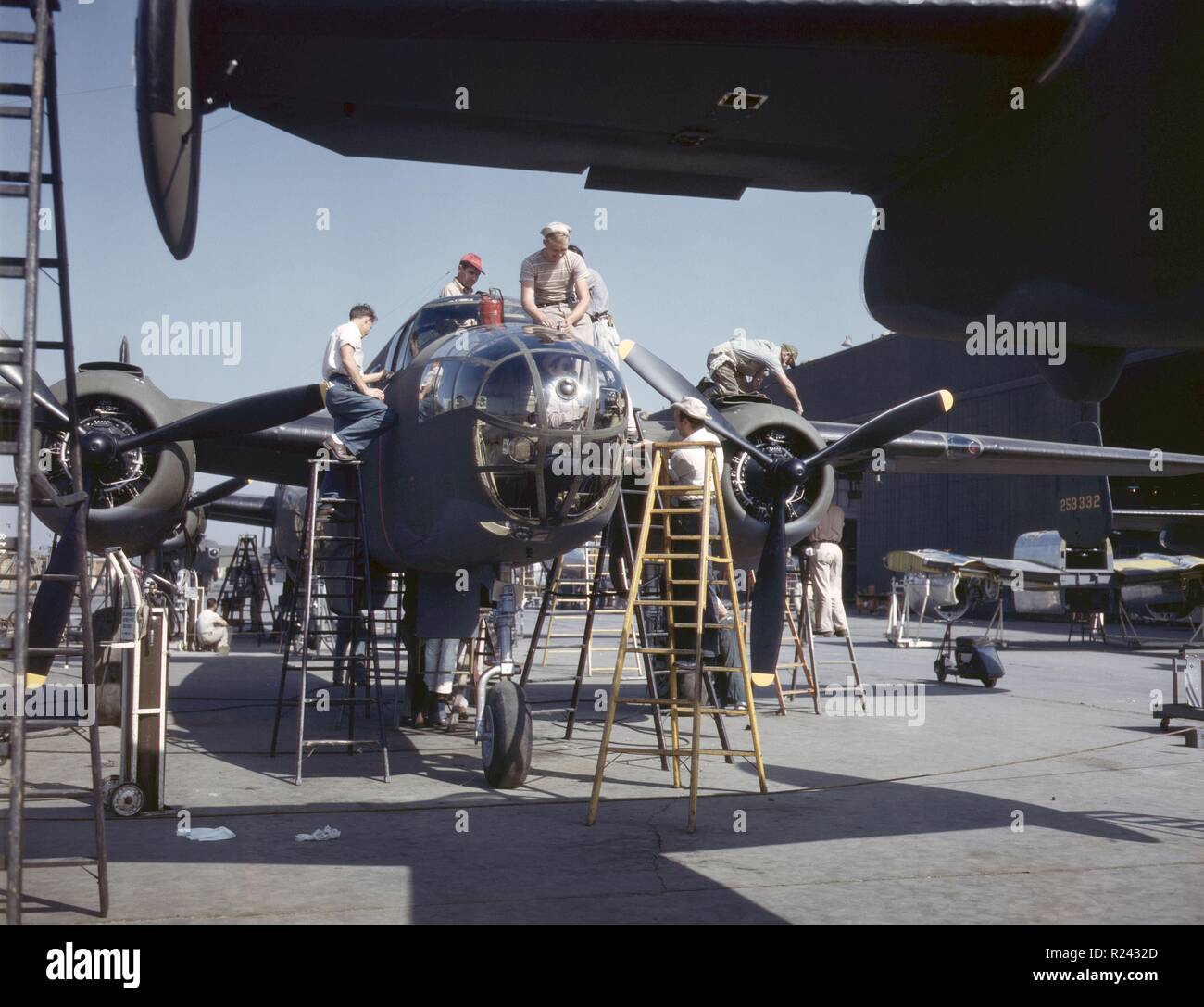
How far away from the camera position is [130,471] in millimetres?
11602

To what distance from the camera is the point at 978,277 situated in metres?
2.73

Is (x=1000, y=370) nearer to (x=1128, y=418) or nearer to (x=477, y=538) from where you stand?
(x=1128, y=418)

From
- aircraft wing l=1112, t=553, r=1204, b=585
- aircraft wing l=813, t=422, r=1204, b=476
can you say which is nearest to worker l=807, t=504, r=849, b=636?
aircraft wing l=813, t=422, r=1204, b=476

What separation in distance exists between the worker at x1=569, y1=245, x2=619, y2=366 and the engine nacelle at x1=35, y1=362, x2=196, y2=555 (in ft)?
15.3

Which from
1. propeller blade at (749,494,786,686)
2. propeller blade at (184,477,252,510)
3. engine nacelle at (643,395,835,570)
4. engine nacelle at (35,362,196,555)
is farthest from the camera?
propeller blade at (184,477,252,510)

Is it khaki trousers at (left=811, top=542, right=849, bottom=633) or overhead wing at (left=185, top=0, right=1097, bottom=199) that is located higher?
overhead wing at (left=185, top=0, right=1097, bottom=199)

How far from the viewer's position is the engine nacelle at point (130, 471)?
1131 cm

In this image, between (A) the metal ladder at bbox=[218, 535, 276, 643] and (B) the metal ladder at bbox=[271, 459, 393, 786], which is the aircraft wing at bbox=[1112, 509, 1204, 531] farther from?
(A) the metal ladder at bbox=[218, 535, 276, 643]

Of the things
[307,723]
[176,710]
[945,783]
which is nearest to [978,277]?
[945,783]

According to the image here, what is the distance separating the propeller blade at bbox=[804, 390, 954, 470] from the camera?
9.90m

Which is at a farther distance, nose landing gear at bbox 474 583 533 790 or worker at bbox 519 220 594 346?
worker at bbox 519 220 594 346

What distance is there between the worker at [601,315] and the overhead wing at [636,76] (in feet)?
27.2

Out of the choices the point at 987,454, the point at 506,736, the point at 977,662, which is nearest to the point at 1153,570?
the point at 977,662

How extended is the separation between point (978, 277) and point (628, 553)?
7.86m
